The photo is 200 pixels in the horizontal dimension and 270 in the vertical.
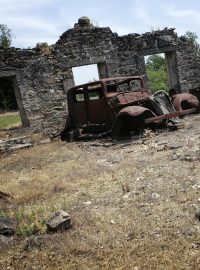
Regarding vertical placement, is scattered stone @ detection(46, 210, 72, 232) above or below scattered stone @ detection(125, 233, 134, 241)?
above

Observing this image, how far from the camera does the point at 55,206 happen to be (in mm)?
4824

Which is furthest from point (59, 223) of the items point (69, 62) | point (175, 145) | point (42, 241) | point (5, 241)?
point (69, 62)

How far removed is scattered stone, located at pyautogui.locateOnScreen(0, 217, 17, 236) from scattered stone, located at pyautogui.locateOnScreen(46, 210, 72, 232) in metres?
0.43

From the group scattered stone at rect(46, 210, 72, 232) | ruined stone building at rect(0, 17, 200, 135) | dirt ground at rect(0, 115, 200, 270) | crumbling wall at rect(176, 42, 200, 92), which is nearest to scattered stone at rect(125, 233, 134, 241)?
dirt ground at rect(0, 115, 200, 270)

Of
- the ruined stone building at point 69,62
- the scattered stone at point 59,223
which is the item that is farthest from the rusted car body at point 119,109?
the scattered stone at point 59,223

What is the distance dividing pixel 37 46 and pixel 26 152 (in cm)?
480

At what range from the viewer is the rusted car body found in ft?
29.9

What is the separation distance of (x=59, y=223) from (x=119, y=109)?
5807 mm

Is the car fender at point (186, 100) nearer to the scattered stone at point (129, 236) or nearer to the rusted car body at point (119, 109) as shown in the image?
the rusted car body at point (119, 109)

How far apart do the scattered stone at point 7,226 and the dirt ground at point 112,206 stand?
10cm

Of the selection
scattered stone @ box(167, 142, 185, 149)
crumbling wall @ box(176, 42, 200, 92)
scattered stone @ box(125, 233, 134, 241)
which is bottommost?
scattered stone @ box(125, 233, 134, 241)

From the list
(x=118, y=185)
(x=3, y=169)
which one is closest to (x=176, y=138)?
Result: (x=118, y=185)

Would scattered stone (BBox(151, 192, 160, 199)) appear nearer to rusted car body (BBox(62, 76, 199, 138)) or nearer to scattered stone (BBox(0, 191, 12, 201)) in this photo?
scattered stone (BBox(0, 191, 12, 201))

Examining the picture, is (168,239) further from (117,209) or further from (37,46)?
(37,46)
